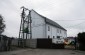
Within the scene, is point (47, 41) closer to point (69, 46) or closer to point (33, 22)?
point (69, 46)

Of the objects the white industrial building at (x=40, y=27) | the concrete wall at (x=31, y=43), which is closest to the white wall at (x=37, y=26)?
the white industrial building at (x=40, y=27)

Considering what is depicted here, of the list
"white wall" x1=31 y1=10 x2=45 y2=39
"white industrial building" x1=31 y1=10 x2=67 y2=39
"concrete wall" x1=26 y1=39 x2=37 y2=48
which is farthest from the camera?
"white wall" x1=31 y1=10 x2=45 y2=39

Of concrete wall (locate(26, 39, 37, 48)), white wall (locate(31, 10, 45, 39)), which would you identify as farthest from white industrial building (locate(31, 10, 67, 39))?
concrete wall (locate(26, 39, 37, 48))

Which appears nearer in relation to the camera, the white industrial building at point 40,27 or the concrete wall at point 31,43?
the concrete wall at point 31,43

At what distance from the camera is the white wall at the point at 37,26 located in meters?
45.4

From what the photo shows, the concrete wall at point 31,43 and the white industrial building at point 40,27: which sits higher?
the white industrial building at point 40,27

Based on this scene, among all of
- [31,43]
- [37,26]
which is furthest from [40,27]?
[31,43]

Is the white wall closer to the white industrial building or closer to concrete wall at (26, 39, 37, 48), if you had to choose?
the white industrial building

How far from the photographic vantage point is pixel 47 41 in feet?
110

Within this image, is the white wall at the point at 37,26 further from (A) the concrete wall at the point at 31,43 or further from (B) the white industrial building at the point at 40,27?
(A) the concrete wall at the point at 31,43

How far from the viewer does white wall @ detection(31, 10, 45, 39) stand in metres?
45.4

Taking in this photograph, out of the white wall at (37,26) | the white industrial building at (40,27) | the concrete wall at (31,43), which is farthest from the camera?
the white wall at (37,26)

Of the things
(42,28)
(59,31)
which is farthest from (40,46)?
(59,31)

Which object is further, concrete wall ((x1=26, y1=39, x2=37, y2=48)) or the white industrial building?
the white industrial building
